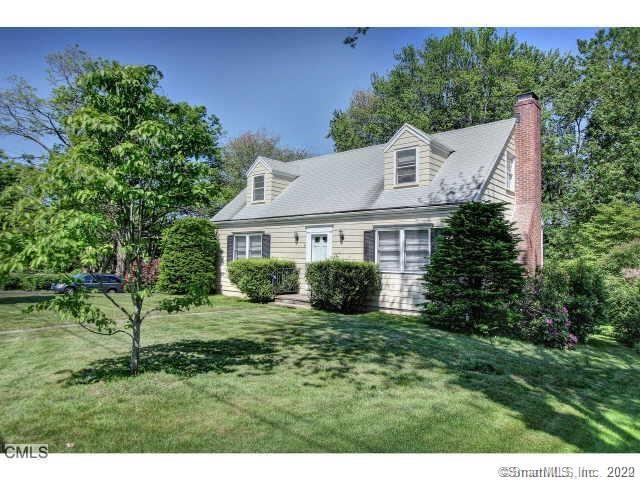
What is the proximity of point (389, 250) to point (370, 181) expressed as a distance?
3.02 metres

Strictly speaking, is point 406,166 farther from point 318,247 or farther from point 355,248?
point 318,247

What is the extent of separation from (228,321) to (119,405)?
589 centimetres

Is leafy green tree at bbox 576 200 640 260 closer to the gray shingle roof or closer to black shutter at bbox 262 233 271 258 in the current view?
the gray shingle roof

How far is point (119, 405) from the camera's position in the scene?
161 inches

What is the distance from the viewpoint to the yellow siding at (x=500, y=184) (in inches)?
450

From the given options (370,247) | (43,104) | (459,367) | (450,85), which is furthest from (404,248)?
(43,104)

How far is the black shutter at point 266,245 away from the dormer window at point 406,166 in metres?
5.59

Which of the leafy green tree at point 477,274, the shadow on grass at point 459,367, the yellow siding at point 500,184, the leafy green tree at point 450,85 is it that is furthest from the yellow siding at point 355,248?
the leafy green tree at point 450,85

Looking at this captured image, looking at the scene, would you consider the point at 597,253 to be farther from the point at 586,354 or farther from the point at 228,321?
the point at 228,321

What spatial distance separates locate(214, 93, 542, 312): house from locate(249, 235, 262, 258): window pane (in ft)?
1.65

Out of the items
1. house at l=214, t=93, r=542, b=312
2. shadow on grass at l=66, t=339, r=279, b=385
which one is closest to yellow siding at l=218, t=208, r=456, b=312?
house at l=214, t=93, r=542, b=312

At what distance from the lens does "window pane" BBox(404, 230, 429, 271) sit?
37.7 ft

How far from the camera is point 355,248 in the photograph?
13.0 m

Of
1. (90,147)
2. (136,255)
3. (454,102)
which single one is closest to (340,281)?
(136,255)
